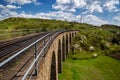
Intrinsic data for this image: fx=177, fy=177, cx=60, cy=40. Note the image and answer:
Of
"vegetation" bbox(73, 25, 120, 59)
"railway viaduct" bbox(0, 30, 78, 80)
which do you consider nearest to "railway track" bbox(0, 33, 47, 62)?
"railway viaduct" bbox(0, 30, 78, 80)

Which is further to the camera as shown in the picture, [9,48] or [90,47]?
[90,47]

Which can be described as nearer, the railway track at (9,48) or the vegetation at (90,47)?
the railway track at (9,48)

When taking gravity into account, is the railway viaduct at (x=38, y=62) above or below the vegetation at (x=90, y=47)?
above

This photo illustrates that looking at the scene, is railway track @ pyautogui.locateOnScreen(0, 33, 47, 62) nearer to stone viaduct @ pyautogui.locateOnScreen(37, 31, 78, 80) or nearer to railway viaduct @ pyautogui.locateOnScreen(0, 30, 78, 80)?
railway viaduct @ pyautogui.locateOnScreen(0, 30, 78, 80)

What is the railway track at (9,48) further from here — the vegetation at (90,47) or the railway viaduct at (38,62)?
the vegetation at (90,47)

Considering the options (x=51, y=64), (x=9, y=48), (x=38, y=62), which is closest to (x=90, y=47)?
(x=51, y=64)

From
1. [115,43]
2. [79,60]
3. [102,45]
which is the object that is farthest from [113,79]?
[115,43]

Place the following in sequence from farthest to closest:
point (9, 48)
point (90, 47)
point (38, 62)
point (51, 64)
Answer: point (90, 47), point (51, 64), point (9, 48), point (38, 62)

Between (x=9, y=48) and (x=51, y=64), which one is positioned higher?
(x=9, y=48)

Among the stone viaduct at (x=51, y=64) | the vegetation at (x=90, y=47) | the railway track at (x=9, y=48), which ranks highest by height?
the railway track at (x=9, y=48)

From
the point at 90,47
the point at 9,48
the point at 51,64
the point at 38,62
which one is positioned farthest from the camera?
the point at 90,47

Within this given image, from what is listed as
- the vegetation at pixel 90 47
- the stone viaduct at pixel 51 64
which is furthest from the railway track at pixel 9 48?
the vegetation at pixel 90 47

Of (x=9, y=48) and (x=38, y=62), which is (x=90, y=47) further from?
(x=38, y=62)

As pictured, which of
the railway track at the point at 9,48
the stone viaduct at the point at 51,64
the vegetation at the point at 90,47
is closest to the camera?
the stone viaduct at the point at 51,64
